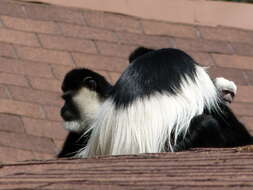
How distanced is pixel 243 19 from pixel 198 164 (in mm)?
4104

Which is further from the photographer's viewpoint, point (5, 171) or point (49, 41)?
point (49, 41)

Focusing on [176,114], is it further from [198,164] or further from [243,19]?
[243,19]

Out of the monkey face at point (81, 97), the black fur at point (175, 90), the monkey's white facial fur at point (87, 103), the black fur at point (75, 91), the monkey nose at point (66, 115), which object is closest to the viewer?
the black fur at point (175, 90)

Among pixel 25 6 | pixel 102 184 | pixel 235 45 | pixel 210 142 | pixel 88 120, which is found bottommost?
pixel 102 184

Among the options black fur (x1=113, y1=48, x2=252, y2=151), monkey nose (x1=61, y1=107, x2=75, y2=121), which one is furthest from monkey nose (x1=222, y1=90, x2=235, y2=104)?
monkey nose (x1=61, y1=107, x2=75, y2=121)

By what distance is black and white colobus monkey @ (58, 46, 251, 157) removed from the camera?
16.0ft

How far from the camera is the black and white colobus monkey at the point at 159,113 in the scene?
193 inches

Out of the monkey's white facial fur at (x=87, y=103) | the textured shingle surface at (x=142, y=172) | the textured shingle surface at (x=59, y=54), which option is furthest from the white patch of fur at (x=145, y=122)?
the monkey's white facial fur at (x=87, y=103)

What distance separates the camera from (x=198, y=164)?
323 cm

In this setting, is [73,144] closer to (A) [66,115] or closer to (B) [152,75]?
(A) [66,115]

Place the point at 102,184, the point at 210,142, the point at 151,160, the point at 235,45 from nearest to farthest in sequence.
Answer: the point at 102,184 < the point at 151,160 < the point at 210,142 < the point at 235,45

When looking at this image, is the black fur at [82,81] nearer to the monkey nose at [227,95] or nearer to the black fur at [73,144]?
the black fur at [73,144]

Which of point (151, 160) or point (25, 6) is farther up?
point (25, 6)

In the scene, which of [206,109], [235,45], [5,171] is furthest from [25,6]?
[5,171]
